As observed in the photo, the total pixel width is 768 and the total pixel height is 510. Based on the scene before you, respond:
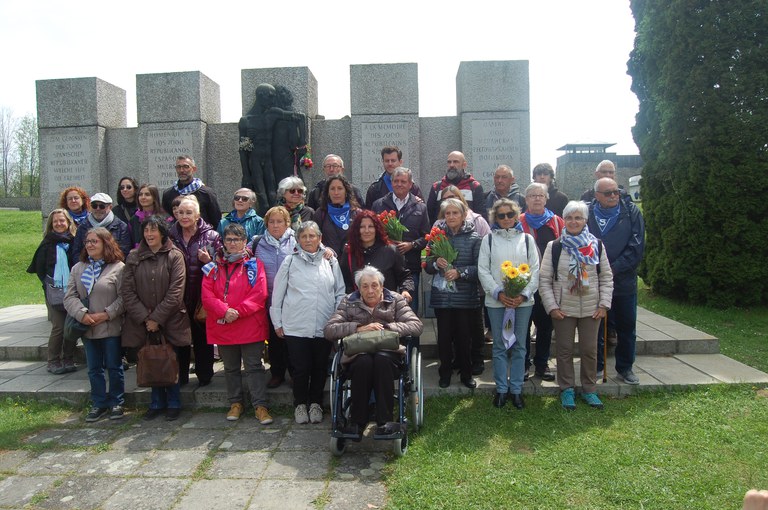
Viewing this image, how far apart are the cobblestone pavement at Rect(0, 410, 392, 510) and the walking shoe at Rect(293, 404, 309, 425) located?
0.17 feet

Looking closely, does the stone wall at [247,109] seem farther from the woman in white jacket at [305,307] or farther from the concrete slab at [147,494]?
the concrete slab at [147,494]

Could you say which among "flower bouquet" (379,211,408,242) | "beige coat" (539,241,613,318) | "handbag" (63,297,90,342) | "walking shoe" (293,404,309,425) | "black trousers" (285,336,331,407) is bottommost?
"walking shoe" (293,404,309,425)

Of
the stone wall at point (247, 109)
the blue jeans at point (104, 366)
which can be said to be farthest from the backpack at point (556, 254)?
the blue jeans at point (104, 366)

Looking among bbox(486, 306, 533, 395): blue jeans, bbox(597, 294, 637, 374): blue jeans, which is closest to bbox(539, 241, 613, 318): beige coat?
bbox(486, 306, 533, 395): blue jeans

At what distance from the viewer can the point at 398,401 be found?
379 centimetres

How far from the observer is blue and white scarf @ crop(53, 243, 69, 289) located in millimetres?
5568

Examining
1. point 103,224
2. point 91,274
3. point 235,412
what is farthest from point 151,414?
point 103,224

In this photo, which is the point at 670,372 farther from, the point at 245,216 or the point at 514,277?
the point at 245,216

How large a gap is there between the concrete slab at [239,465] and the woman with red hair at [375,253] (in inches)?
62.1

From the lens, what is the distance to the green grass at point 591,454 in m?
3.12

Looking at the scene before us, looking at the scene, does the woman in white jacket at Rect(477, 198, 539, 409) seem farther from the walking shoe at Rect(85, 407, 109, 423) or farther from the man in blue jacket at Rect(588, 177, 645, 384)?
the walking shoe at Rect(85, 407, 109, 423)

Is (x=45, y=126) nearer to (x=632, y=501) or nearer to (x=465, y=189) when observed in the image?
(x=465, y=189)

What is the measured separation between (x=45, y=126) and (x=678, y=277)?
9723mm

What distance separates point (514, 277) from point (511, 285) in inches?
2.9
